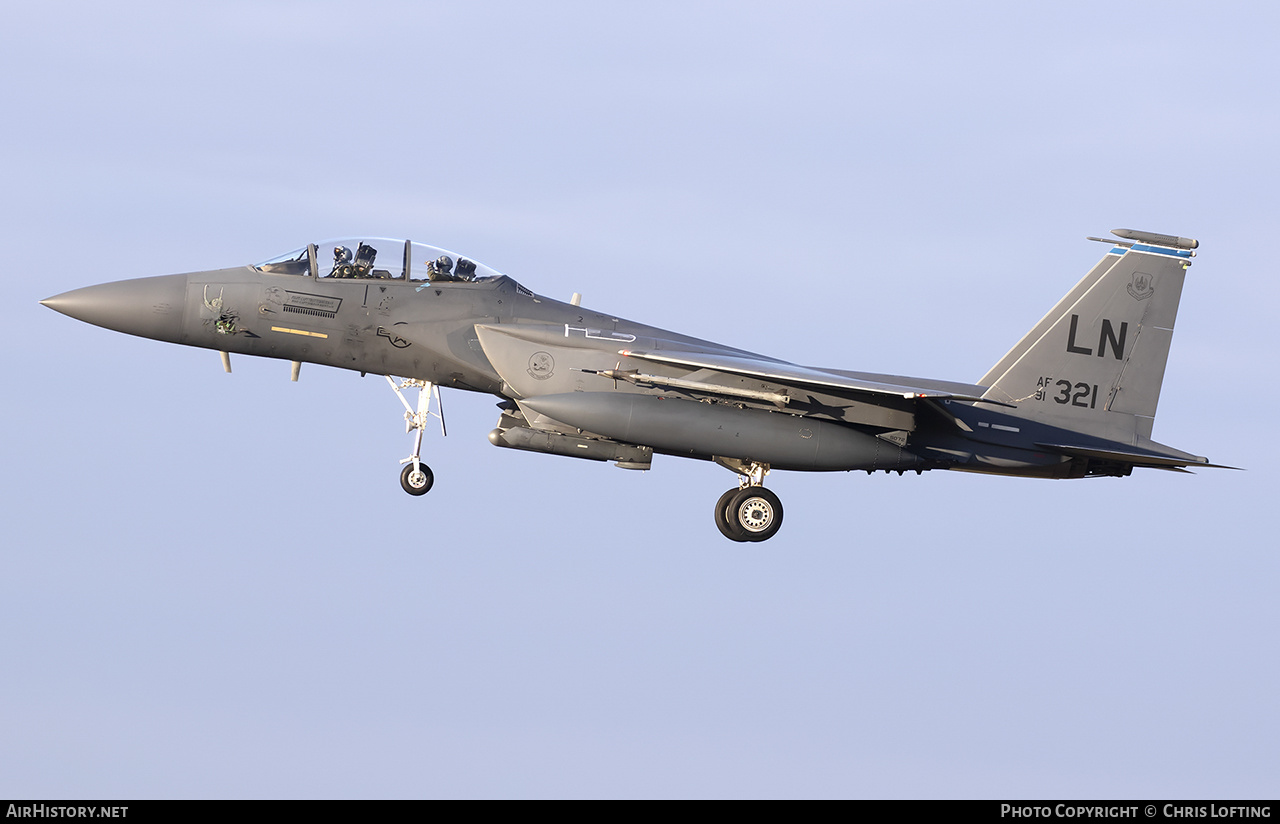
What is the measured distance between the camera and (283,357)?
2017 centimetres

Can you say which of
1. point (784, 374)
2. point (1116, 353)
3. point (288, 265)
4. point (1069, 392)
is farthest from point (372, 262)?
point (1116, 353)

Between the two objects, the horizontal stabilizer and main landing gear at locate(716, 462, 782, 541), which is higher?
the horizontal stabilizer

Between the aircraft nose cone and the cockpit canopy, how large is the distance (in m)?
1.24

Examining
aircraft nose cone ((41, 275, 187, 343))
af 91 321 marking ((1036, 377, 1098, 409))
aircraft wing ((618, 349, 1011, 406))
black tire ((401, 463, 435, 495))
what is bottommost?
black tire ((401, 463, 435, 495))

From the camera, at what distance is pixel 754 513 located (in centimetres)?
2067

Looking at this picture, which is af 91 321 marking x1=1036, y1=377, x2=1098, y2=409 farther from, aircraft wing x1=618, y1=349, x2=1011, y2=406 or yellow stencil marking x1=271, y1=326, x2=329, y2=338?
yellow stencil marking x1=271, y1=326, x2=329, y2=338

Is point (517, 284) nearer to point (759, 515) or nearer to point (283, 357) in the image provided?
point (283, 357)

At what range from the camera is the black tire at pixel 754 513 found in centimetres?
2067

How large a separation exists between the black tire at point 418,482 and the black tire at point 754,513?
13.5 ft

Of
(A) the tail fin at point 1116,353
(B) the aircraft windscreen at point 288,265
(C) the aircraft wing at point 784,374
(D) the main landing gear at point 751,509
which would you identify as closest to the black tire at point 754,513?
(D) the main landing gear at point 751,509

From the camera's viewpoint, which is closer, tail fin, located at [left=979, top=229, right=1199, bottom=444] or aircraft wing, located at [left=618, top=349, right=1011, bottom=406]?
aircraft wing, located at [left=618, top=349, right=1011, bottom=406]

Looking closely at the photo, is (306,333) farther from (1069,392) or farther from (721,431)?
(1069,392)

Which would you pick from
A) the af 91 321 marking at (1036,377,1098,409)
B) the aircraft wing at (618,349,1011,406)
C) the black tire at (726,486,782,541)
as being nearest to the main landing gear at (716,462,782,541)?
the black tire at (726,486,782,541)

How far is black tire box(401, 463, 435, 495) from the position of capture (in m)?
20.0
